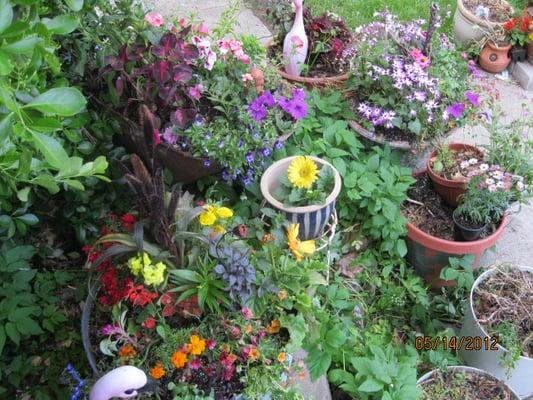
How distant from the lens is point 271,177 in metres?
2.28

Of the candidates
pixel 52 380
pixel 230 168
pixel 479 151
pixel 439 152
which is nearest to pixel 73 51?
pixel 230 168

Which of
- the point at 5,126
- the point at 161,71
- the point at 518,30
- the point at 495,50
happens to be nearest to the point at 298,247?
the point at 161,71

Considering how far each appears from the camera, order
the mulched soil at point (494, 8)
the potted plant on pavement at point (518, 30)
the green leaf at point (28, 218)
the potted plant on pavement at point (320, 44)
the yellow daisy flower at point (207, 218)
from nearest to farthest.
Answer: the yellow daisy flower at point (207, 218) → the green leaf at point (28, 218) → the potted plant on pavement at point (320, 44) → the potted plant on pavement at point (518, 30) → the mulched soil at point (494, 8)

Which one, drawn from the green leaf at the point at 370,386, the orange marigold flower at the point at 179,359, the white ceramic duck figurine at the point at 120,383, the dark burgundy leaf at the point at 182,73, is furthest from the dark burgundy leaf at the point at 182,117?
the green leaf at the point at 370,386

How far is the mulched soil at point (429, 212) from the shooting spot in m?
2.68

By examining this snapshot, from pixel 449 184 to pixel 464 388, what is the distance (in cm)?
98

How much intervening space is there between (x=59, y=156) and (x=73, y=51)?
1.41 metres

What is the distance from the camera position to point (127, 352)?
5.46ft

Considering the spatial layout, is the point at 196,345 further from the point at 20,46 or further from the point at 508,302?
the point at 508,302

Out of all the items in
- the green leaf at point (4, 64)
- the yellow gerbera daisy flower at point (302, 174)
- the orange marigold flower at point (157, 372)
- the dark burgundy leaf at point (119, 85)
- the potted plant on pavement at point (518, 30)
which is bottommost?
the potted plant on pavement at point (518, 30)

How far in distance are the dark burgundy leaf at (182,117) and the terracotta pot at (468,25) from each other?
2.58 meters
